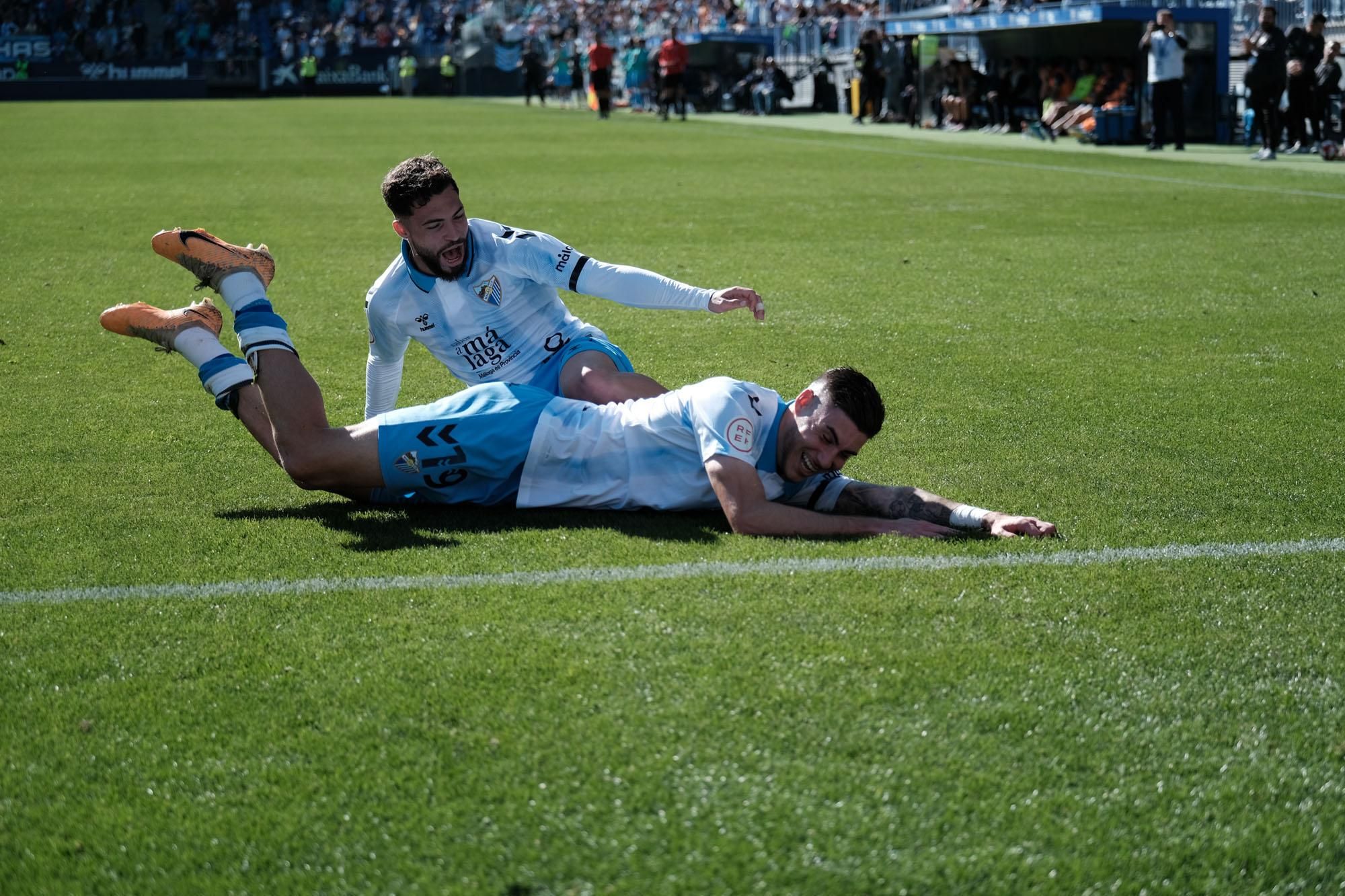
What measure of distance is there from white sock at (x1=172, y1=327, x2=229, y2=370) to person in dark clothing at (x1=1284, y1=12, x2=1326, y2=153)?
1829 cm

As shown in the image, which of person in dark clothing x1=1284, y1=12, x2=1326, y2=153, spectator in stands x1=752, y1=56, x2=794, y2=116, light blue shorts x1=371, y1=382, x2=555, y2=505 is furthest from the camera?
spectator in stands x1=752, y1=56, x2=794, y2=116

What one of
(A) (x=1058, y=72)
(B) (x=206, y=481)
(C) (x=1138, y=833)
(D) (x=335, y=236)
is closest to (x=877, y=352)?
(B) (x=206, y=481)

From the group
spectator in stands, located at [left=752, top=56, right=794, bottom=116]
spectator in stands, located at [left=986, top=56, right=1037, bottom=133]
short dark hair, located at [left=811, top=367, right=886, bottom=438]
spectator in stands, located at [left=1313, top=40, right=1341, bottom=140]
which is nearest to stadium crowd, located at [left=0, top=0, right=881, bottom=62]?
A: spectator in stands, located at [left=752, top=56, right=794, bottom=116]

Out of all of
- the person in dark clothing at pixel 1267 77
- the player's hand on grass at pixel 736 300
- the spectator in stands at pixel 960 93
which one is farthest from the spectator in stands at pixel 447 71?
the player's hand on grass at pixel 736 300

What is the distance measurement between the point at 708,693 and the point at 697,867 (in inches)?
28.4

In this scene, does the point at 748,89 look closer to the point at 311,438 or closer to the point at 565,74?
the point at 565,74

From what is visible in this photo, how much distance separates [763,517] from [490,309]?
5.75 feet

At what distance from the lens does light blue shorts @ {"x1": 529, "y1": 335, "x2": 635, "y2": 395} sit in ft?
19.0

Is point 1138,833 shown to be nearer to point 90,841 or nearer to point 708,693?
point 708,693

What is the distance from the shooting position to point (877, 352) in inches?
307

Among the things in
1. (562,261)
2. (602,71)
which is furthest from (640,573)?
(602,71)

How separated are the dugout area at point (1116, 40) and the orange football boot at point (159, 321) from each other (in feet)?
73.0

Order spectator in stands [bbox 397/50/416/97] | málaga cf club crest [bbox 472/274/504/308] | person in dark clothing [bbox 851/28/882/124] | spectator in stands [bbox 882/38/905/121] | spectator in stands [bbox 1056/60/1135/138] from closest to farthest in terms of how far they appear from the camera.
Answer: málaga cf club crest [bbox 472/274/504/308] < spectator in stands [bbox 1056/60/1135/138] < person in dark clothing [bbox 851/28/882/124] < spectator in stands [bbox 882/38/905/121] < spectator in stands [bbox 397/50/416/97]

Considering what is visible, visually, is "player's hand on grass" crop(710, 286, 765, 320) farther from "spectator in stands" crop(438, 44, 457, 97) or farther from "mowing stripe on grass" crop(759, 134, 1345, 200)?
"spectator in stands" crop(438, 44, 457, 97)
